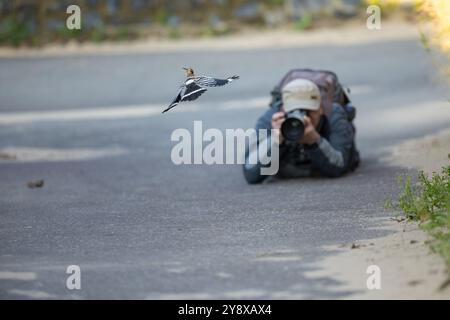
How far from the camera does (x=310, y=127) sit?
10148 millimetres

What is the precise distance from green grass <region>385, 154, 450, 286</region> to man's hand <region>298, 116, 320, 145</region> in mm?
1440

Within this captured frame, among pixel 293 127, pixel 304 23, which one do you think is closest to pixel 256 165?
pixel 293 127

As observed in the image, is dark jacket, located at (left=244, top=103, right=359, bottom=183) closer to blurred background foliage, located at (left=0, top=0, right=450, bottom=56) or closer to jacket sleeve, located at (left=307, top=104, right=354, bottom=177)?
jacket sleeve, located at (left=307, top=104, right=354, bottom=177)

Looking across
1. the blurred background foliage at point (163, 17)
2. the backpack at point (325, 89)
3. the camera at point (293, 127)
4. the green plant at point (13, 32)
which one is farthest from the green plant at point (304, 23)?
the camera at point (293, 127)

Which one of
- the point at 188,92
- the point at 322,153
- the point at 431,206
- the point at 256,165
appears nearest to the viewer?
the point at 431,206

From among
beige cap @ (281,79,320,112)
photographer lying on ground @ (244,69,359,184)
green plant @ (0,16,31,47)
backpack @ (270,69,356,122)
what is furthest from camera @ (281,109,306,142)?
green plant @ (0,16,31,47)

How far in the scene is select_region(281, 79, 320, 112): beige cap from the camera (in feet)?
34.2

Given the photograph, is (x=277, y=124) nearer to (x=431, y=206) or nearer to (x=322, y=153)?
(x=322, y=153)

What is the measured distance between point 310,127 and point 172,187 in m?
1.62

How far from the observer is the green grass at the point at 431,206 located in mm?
7305

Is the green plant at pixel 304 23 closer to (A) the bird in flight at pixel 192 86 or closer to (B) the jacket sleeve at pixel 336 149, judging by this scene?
(B) the jacket sleeve at pixel 336 149
